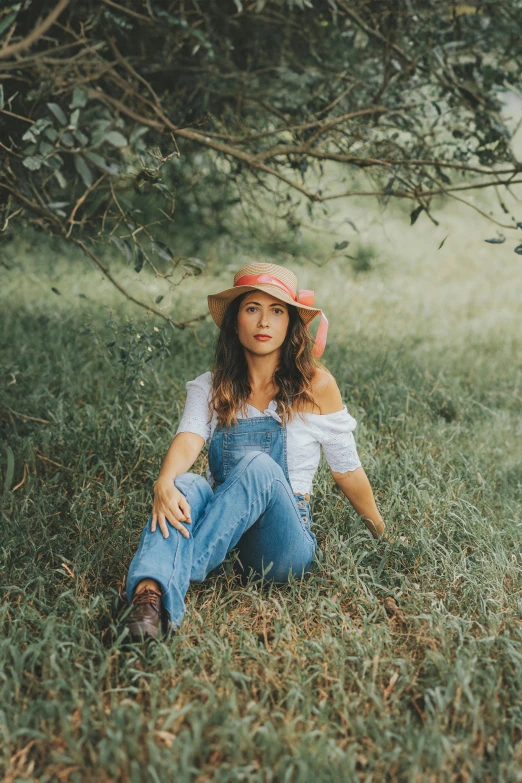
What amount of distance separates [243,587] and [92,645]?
590 mm

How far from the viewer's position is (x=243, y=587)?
8.79ft

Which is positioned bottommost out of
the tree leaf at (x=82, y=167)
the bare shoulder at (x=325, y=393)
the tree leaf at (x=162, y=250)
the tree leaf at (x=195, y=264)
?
the bare shoulder at (x=325, y=393)

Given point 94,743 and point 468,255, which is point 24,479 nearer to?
point 94,743

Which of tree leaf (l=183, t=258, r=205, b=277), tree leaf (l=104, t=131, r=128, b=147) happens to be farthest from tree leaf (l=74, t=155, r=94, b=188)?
tree leaf (l=183, t=258, r=205, b=277)

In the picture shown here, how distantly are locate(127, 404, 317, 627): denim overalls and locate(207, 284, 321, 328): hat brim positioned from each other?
400 mm

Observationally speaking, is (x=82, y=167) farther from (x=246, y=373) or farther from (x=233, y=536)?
(x=233, y=536)

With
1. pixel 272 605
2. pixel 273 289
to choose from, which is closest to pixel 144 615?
pixel 272 605

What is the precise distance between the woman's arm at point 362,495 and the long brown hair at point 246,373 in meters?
0.30

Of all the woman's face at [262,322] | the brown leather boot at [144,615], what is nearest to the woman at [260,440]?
the woman's face at [262,322]

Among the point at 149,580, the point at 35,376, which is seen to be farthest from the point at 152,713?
the point at 35,376

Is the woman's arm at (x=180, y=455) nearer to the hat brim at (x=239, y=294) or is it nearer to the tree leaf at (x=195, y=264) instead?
the hat brim at (x=239, y=294)

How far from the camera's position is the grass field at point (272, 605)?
1871mm

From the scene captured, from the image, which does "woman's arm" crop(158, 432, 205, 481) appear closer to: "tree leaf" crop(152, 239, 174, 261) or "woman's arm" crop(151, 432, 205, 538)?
"woman's arm" crop(151, 432, 205, 538)

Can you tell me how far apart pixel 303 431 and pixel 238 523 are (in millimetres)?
426
